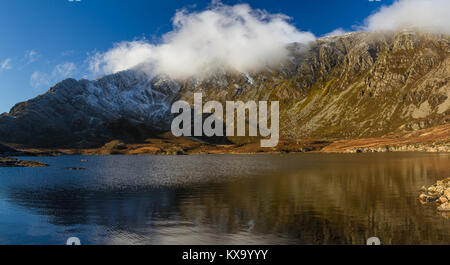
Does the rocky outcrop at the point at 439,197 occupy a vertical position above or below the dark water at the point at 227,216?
above

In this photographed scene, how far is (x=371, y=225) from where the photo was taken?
38781 millimetres

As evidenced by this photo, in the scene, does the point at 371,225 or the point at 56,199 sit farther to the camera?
the point at 56,199

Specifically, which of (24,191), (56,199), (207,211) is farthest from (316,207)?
(24,191)

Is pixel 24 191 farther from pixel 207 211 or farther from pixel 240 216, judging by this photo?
pixel 240 216

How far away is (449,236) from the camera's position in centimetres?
3341

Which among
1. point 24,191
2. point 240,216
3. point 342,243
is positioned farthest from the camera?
point 24,191

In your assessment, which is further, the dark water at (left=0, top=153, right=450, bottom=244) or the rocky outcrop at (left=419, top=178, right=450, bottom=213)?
the rocky outcrop at (left=419, top=178, right=450, bottom=213)

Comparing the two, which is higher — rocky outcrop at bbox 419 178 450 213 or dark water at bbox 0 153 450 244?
rocky outcrop at bbox 419 178 450 213

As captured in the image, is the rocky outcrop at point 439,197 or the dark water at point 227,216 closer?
the dark water at point 227,216

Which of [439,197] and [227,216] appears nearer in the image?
[227,216]

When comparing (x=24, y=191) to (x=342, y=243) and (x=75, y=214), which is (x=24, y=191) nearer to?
(x=75, y=214)

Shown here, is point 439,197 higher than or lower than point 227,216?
higher
